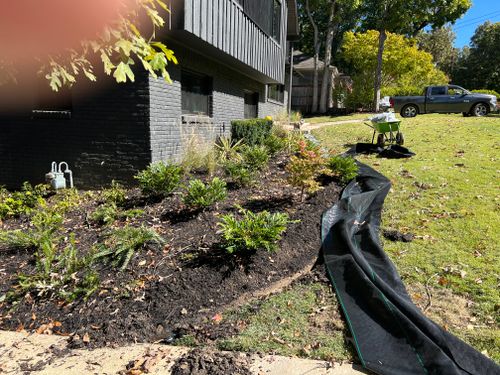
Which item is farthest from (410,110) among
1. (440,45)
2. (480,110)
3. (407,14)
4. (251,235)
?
(440,45)

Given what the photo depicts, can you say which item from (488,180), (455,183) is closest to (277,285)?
(455,183)

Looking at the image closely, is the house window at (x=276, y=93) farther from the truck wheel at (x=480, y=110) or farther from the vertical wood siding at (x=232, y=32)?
the truck wheel at (x=480, y=110)

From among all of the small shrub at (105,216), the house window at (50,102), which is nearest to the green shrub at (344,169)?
the small shrub at (105,216)

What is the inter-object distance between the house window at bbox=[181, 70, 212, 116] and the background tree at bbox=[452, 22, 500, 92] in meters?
38.7

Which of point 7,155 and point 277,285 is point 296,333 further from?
point 7,155

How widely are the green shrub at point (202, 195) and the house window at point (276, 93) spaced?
11693 millimetres

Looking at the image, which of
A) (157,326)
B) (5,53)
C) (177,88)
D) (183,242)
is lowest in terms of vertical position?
(157,326)

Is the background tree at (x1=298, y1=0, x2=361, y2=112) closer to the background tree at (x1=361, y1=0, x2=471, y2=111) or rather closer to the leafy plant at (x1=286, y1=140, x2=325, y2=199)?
the background tree at (x1=361, y1=0, x2=471, y2=111)

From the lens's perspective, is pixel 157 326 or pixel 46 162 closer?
pixel 157 326

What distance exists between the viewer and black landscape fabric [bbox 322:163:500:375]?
234 centimetres

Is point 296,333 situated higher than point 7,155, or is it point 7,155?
point 7,155

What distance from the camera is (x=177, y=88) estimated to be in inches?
274

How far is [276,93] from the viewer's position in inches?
707

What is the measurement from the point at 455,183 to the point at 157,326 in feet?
18.3
